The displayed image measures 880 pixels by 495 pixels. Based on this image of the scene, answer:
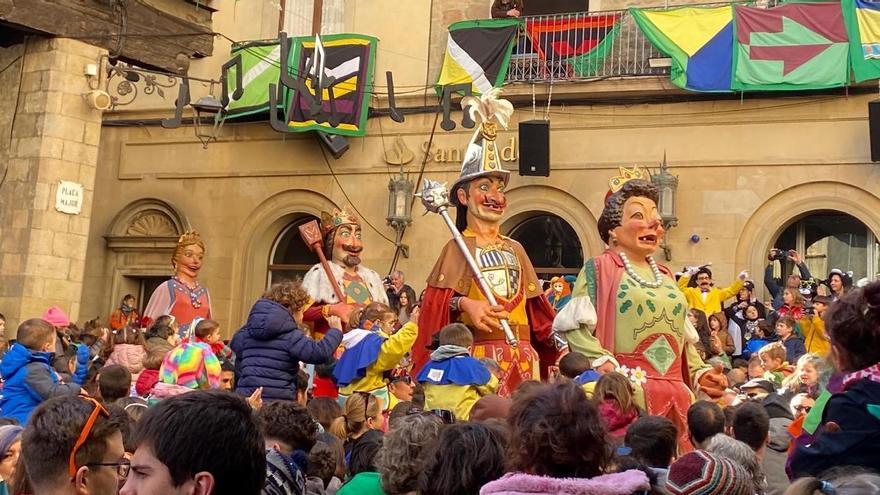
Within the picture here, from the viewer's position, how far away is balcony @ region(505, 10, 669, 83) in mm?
16219

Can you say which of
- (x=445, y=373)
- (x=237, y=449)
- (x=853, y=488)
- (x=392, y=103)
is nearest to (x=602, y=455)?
(x=853, y=488)

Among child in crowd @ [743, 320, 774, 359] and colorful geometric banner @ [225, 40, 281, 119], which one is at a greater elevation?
colorful geometric banner @ [225, 40, 281, 119]

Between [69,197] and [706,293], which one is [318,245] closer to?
[706,293]

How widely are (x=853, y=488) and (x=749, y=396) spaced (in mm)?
5020

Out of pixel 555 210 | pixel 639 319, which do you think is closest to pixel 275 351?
pixel 639 319

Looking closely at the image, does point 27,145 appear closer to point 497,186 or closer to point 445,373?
point 497,186

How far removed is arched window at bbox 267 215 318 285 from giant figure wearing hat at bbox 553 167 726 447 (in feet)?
35.8

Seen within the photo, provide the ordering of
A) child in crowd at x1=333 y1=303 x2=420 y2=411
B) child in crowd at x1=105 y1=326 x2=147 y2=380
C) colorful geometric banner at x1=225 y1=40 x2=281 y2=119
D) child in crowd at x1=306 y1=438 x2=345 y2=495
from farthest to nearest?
colorful geometric banner at x1=225 y1=40 x2=281 y2=119 < child in crowd at x1=105 y1=326 x2=147 y2=380 < child in crowd at x1=333 y1=303 x2=420 y2=411 < child in crowd at x1=306 y1=438 x2=345 y2=495

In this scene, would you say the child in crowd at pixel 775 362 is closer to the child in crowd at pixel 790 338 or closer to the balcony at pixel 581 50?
the child in crowd at pixel 790 338

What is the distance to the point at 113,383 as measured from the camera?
7.11 m

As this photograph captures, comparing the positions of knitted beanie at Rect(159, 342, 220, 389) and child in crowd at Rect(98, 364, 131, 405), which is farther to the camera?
knitted beanie at Rect(159, 342, 220, 389)

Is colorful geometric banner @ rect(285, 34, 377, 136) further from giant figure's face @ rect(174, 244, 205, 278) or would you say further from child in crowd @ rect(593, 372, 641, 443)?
child in crowd @ rect(593, 372, 641, 443)

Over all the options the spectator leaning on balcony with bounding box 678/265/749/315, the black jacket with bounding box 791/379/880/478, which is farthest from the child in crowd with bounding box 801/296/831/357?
the black jacket with bounding box 791/379/880/478

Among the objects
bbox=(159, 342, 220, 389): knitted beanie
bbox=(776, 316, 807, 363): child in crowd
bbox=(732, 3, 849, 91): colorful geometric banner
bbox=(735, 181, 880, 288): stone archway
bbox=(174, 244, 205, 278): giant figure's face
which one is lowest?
bbox=(159, 342, 220, 389): knitted beanie
